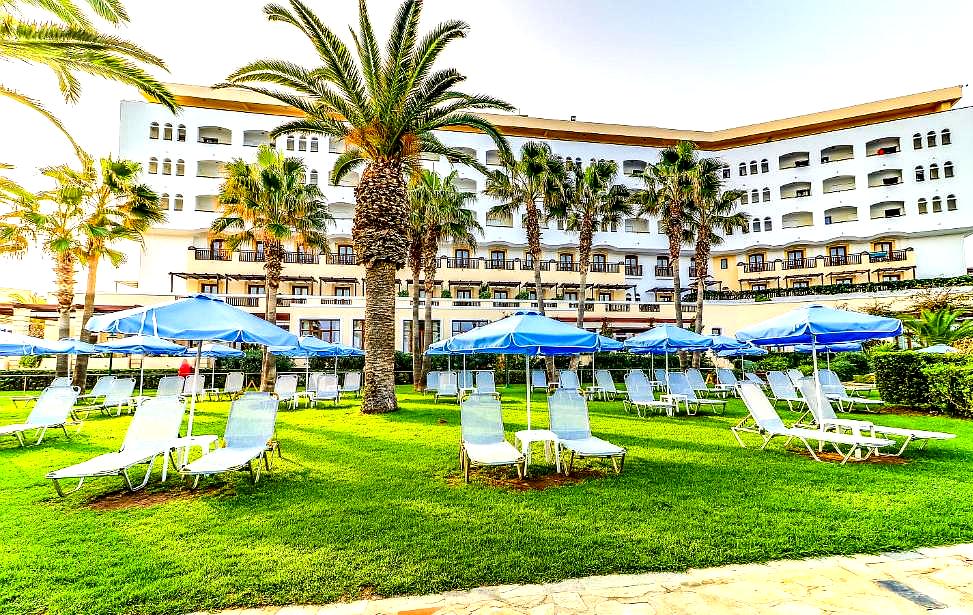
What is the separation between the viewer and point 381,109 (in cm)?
1405

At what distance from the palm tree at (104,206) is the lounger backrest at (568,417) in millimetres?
19818

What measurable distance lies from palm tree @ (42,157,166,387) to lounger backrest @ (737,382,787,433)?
871 inches

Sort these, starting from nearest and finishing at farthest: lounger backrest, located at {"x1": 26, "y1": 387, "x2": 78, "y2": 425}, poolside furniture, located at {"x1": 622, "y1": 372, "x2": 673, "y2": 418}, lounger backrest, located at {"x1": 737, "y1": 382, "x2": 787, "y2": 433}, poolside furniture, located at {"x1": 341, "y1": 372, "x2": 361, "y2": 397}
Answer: lounger backrest, located at {"x1": 737, "y1": 382, "x2": 787, "y2": 433} < lounger backrest, located at {"x1": 26, "y1": 387, "x2": 78, "y2": 425} < poolside furniture, located at {"x1": 622, "y1": 372, "x2": 673, "y2": 418} < poolside furniture, located at {"x1": 341, "y1": 372, "x2": 361, "y2": 397}

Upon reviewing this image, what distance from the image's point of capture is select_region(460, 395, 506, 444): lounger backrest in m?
7.59

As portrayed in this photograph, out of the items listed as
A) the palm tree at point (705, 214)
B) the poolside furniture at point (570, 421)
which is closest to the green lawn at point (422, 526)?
the poolside furniture at point (570, 421)

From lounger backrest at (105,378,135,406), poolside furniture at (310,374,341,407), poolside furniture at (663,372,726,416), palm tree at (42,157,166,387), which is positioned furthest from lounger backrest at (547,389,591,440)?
palm tree at (42,157,166,387)

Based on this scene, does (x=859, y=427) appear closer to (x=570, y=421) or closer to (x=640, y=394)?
(x=570, y=421)

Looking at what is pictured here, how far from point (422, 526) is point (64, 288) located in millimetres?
22810

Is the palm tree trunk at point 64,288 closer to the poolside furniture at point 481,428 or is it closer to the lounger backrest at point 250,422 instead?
the lounger backrest at point 250,422

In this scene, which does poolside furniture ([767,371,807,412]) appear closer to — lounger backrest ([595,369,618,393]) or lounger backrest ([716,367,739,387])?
lounger backrest ([716,367,739,387])

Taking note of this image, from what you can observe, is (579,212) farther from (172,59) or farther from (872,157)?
(872,157)

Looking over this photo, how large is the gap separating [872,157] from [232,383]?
1926 inches

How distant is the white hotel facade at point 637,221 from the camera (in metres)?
35.3

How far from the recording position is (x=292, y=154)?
3975 centimetres
